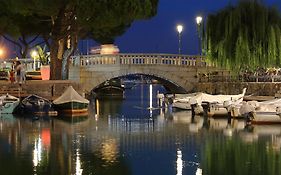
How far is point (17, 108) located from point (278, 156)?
54.4 ft

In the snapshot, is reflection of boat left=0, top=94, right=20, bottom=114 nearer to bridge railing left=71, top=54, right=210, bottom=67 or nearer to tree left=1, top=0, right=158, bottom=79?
tree left=1, top=0, right=158, bottom=79

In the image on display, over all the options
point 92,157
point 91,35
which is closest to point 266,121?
point 92,157

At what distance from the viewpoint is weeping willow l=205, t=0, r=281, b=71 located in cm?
3384

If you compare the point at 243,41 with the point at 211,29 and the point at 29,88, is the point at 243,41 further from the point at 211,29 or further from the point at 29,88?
the point at 29,88

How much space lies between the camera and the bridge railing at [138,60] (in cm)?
4653

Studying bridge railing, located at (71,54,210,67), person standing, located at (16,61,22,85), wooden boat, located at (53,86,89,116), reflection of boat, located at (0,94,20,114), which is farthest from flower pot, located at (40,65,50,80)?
reflection of boat, located at (0,94,20,114)

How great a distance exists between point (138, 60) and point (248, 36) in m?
14.4

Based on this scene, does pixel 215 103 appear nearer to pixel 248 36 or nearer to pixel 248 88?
pixel 248 36

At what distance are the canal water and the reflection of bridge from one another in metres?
21.2

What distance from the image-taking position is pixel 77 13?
3080cm

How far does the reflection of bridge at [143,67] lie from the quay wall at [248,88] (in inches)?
130

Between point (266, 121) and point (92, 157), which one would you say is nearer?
point (92, 157)

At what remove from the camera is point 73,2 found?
31.0 metres

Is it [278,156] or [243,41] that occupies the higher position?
[243,41]
